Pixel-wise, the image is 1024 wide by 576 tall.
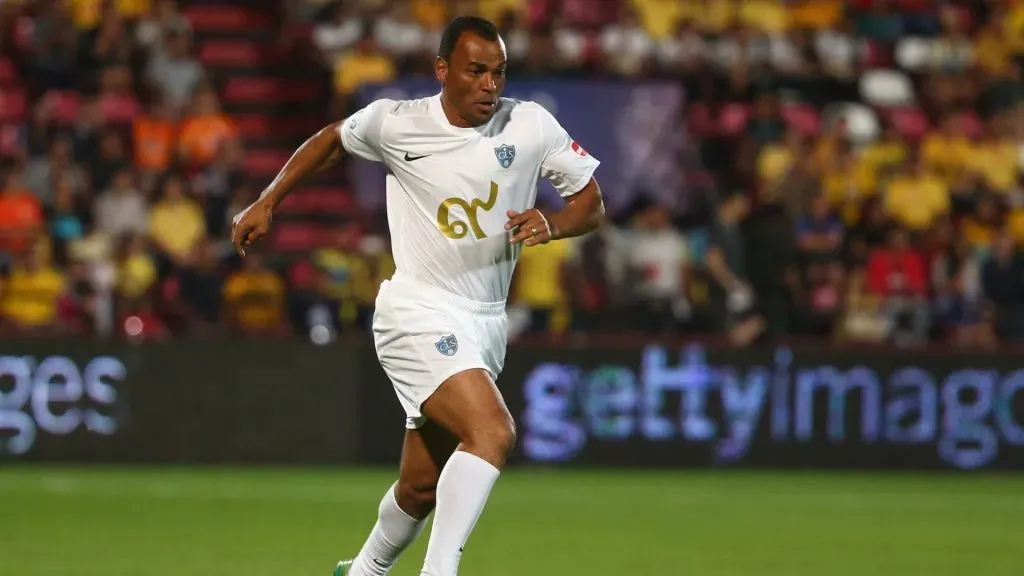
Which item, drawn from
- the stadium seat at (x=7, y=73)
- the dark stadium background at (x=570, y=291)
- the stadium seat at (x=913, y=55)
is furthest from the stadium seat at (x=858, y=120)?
the stadium seat at (x=7, y=73)

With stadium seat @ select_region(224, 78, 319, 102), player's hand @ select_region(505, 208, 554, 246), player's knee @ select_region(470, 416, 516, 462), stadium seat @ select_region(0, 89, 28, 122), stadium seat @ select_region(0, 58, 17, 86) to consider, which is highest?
stadium seat @ select_region(0, 58, 17, 86)

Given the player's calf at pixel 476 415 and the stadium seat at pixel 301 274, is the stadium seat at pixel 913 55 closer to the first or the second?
the stadium seat at pixel 301 274

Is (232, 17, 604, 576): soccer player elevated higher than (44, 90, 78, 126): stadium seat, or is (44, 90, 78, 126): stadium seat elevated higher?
(44, 90, 78, 126): stadium seat

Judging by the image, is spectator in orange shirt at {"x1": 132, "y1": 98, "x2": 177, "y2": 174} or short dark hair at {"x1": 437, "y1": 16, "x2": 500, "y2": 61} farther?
spectator in orange shirt at {"x1": 132, "y1": 98, "x2": 177, "y2": 174}

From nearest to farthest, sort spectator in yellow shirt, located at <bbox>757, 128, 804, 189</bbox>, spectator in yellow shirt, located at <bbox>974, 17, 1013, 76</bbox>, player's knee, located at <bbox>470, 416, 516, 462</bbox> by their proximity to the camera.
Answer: player's knee, located at <bbox>470, 416, 516, 462</bbox> < spectator in yellow shirt, located at <bbox>757, 128, 804, 189</bbox> < spectator in yellow shirt, located at <bbox>974, 17, 1013, 76</bbox>

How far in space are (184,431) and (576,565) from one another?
244 inches

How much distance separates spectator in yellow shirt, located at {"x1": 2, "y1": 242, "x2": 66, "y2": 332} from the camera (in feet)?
46.8

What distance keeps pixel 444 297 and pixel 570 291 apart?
8.54 m

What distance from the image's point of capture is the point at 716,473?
14.4 metres

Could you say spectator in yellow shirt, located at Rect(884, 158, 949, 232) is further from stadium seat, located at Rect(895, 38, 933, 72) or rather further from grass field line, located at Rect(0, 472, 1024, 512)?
grass field line, located at Rect(0, 472, 1024, 512)

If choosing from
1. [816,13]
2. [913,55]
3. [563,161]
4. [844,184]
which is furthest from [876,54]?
[563,161]

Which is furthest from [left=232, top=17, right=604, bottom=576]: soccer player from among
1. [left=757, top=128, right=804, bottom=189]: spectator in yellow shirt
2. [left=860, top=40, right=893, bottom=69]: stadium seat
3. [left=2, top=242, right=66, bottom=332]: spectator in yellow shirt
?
[left=860, top=40, right=893, bottom=69]: stadium seat

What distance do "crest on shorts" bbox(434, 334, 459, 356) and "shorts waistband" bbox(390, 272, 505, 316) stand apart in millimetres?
171

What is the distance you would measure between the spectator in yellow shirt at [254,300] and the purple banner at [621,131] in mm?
2310
